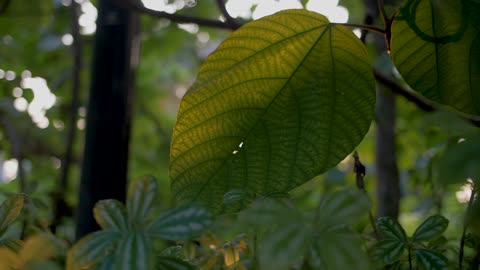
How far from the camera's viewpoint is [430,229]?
494 mm

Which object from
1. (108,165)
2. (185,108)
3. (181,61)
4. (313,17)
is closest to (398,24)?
(313,17)

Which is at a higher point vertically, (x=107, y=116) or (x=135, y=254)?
(x=107, y=116)

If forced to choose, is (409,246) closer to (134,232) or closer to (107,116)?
(134,232)

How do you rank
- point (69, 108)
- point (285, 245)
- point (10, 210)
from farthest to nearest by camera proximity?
point (69, 108) < point (10, 210) < point (285, 245)

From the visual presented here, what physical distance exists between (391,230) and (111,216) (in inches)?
8.8

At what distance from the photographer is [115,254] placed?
0.34 m

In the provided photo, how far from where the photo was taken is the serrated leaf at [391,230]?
0.47 meters

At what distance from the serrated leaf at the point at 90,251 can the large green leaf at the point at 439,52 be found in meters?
0.33

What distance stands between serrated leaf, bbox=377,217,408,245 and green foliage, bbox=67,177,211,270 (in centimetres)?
19

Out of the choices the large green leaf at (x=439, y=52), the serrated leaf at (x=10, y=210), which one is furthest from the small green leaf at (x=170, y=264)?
the large green leaf at (x=439, y=52)

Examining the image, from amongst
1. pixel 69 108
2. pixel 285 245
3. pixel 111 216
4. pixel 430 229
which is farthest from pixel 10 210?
pixel 69 108

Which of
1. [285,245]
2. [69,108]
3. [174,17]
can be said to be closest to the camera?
[285,245]

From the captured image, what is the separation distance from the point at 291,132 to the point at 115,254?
26cm

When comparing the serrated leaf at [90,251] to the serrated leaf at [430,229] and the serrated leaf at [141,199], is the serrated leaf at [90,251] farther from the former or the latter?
the serrated leaf at [430,229]
